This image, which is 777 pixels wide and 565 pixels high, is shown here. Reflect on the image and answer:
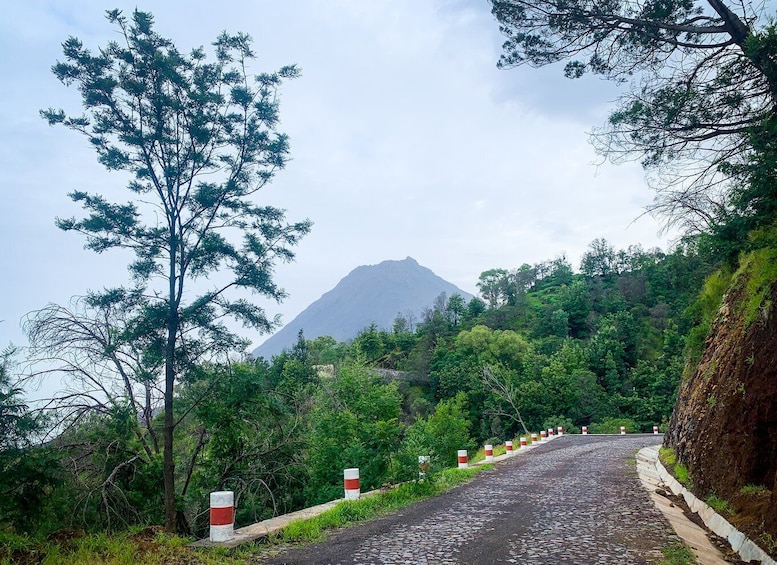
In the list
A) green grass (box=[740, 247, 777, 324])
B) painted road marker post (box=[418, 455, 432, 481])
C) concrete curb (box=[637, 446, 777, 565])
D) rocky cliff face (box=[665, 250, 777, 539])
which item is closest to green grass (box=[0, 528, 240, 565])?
painted road marker post (box=[418, 455, 432, 481])

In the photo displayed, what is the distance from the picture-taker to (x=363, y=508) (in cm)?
857

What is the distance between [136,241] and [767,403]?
40.7ft

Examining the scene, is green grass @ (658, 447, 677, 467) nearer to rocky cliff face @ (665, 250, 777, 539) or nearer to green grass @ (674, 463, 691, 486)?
green grass @ (674, 463, 691, 486)

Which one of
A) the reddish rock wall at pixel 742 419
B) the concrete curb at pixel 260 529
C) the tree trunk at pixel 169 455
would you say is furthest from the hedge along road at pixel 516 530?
the tree trunk at pixel 169 455

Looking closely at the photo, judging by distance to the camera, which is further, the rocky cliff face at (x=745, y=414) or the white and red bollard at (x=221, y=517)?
the rocky cliff face at (x=745, y=414)

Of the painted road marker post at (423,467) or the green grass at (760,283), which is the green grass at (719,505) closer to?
the green grass at (760,283)

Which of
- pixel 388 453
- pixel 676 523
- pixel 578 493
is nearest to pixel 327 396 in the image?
pixel 388 453

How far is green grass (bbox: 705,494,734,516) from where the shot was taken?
7137mm

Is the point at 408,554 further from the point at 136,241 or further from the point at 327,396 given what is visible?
the point at 327,396

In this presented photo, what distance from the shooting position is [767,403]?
692cm

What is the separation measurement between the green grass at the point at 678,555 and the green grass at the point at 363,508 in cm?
414

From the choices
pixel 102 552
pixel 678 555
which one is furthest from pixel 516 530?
pixel 102 552

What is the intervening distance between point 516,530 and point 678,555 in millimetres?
2027

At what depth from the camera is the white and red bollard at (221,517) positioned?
247 inches
